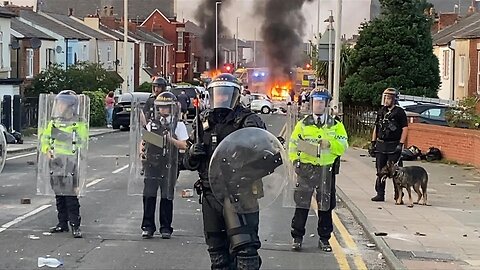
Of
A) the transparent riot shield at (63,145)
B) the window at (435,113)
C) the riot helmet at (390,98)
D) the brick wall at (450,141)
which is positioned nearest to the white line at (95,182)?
the transparent riot shield at (63,145)

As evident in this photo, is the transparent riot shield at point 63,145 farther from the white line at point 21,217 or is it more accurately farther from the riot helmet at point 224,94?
the riot helmet at point 224,94

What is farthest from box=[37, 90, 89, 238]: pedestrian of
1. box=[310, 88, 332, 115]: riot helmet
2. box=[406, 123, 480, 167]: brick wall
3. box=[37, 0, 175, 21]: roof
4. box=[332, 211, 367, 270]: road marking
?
box=[37, 0, 175, 21]: roof

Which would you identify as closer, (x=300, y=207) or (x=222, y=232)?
(x=222, y=232)

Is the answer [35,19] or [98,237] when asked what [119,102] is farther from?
[98,237]

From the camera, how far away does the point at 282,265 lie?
9336 mm

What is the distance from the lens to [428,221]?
1281 centimetres

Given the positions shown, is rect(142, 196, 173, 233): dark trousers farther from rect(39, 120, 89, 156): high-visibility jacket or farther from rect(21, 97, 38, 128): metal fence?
rect(21, 97, 38, 128): metal fence

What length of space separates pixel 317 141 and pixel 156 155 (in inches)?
81.3

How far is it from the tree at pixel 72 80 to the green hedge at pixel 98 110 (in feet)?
3.99

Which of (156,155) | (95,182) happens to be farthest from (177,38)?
(156,155)

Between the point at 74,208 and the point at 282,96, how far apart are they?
180ft

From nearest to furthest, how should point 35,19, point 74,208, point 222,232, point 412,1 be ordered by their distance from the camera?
point 222,232 < point 74,208 < point 412,1 < point 35,19

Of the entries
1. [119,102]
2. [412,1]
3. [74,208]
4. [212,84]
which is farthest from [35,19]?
[212,84]

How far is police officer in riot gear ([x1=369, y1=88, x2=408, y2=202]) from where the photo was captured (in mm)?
14344
